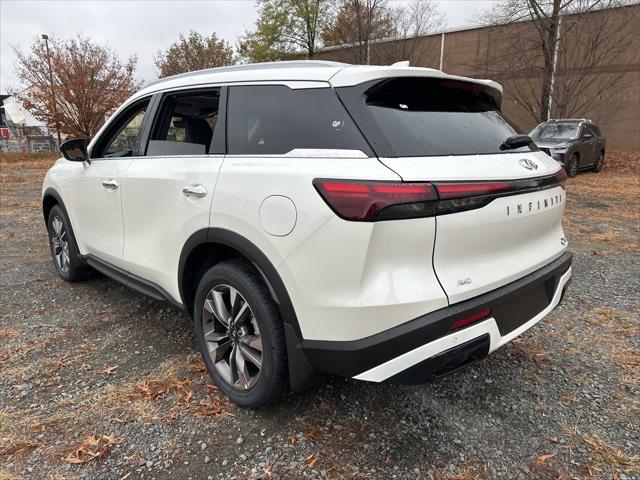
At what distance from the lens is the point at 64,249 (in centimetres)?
442

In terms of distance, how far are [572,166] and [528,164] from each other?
1276 centimetres

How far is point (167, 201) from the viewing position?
262cm

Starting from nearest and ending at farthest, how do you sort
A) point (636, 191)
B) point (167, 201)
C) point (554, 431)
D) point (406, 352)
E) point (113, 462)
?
point (406, 352) < point (113, 462) < point (554, 431) < point (167, 201) < point (636, 191)

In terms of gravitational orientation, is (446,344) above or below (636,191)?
above

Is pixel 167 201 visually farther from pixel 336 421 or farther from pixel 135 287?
pixel 336 421

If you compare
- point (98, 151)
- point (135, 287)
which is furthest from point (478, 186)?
point (98, 151)

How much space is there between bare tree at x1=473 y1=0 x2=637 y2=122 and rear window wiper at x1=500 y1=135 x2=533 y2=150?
1921 cm

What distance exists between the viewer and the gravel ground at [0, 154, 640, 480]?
6.82ft

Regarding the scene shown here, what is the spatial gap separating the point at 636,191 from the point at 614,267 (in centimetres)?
781

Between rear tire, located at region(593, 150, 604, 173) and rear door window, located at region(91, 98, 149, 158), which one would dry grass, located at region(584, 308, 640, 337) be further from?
rear tire, located at region(593, 150, 604, 173)

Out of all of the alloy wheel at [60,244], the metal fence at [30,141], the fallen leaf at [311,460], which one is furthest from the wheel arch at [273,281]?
the metal fence at [30,141]

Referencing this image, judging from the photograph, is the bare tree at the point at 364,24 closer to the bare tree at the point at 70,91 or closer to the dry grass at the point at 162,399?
the bare tree at the point at 70,91

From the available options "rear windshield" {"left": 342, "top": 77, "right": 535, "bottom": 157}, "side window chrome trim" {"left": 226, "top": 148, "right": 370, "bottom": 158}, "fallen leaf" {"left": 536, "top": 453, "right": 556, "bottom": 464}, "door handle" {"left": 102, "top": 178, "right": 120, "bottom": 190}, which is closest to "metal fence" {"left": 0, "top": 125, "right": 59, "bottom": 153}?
"door handle" {"left": 102, "top": 178, "right": 120, "bottom": 190}

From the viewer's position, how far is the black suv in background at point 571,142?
12617 mm
